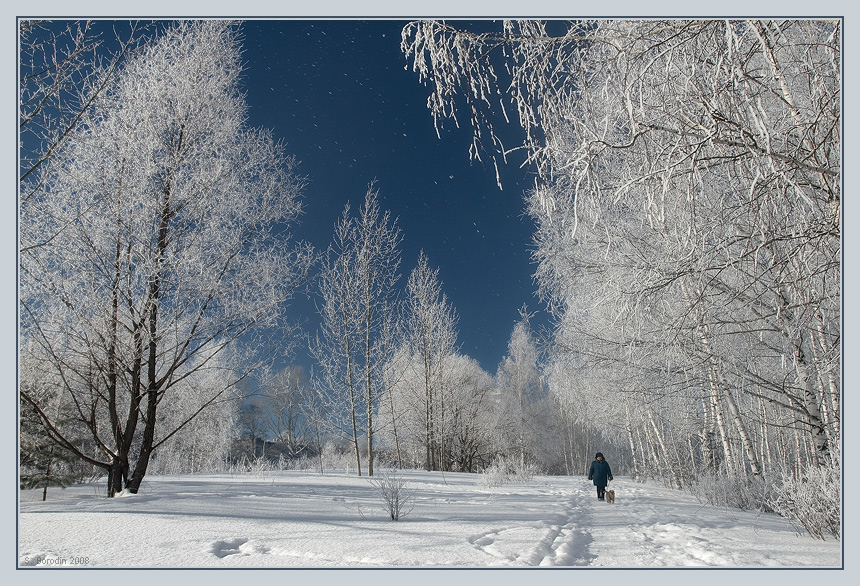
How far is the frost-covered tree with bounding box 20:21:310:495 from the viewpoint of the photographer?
13.9 ft

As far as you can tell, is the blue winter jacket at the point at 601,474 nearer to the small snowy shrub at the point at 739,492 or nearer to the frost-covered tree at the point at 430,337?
the small snowy shrub at the point at 739,492

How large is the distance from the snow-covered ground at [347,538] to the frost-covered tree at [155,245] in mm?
1241

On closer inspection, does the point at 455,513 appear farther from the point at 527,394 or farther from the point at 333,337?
the point at 527,394

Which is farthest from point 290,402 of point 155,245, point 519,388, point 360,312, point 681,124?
point 519,388

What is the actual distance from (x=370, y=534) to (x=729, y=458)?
6402 mm

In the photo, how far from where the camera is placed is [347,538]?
10.3 feet

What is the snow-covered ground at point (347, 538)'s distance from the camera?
101 inches

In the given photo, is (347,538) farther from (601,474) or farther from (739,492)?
(601,474)

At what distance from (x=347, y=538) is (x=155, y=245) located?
3548mm

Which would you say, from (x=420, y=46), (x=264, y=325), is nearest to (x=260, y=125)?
(x=264, y=325)

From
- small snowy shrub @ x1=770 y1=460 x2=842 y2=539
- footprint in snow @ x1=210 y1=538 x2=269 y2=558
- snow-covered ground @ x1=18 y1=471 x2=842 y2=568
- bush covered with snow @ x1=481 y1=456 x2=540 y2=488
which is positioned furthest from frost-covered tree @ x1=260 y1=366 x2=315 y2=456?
small snowy shrub @ x1=770 y1=460 x2=842 y2=539

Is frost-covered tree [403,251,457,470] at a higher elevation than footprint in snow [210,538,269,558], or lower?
higher

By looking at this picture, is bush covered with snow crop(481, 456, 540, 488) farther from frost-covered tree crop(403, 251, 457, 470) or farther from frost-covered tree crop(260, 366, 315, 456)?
frost-covered tree crop(260, 366, 315, 456)

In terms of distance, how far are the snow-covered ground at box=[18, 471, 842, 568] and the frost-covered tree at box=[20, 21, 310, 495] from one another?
124cm
